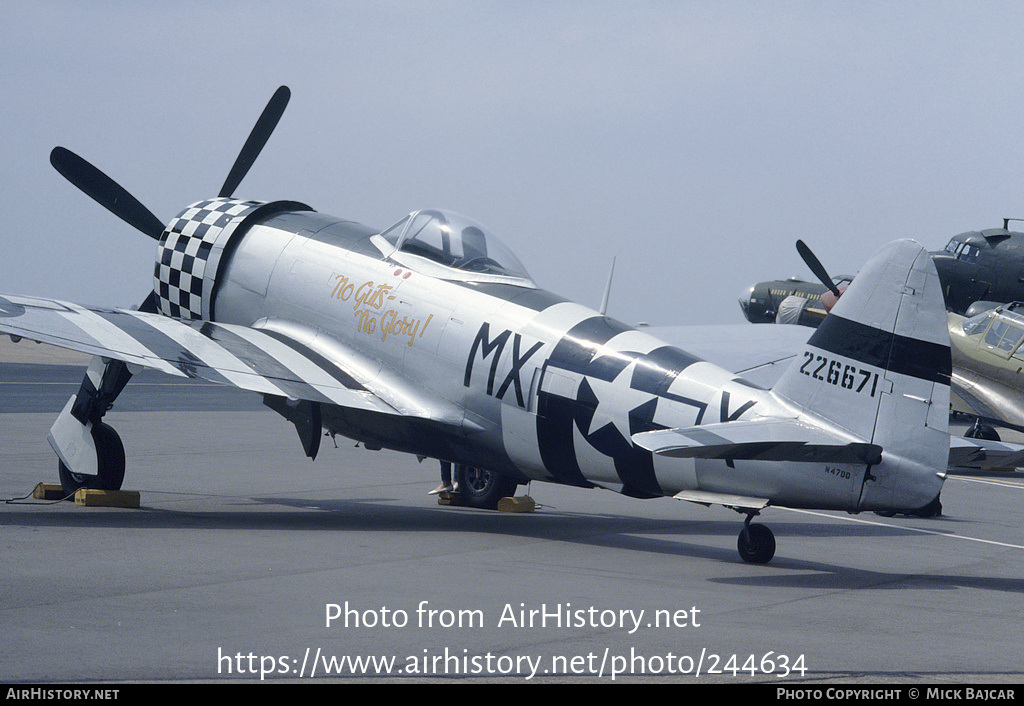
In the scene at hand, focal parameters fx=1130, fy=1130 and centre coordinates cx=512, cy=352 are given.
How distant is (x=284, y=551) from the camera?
925cm

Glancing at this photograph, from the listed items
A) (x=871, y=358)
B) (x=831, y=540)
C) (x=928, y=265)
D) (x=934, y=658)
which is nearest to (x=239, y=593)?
(x=934, y=658)

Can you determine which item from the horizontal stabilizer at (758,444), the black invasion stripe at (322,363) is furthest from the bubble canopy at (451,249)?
the horizontal stabilizer at (758,444)

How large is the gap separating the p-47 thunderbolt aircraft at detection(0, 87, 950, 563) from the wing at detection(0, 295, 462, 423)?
3 cm

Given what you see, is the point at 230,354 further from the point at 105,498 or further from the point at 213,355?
the point at 105,498

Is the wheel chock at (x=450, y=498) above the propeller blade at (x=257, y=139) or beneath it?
beneath

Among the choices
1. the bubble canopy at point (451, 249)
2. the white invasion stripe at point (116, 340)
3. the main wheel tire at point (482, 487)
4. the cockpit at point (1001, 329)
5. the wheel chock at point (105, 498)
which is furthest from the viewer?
the cockpit at point (1001, 329)

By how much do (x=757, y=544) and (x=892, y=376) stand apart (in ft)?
6.03

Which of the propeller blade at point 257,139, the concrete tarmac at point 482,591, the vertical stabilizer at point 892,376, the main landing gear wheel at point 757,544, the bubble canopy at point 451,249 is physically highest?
the propeller blade at point 257,139

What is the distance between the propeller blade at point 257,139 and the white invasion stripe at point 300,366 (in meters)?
4.26

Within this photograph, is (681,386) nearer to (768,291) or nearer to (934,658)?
(934,658)

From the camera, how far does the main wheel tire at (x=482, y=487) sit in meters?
13.2

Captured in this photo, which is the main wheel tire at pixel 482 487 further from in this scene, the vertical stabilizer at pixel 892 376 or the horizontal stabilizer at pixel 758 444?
the vertical stabilizer at pixel 892 376

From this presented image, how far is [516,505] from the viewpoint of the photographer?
12977mm

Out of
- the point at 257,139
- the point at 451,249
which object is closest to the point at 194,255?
the point at 451,249
